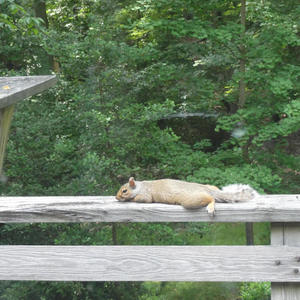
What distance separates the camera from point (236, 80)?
606 cm

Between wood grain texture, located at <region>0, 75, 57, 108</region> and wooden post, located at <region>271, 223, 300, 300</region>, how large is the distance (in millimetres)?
1471

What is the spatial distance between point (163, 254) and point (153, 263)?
0.05 meters

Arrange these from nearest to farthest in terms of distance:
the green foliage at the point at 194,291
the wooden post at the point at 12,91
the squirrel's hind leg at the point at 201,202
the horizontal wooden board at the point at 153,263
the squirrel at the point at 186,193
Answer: the horizontal wooden board at the point at 153,263, the squirrel's hind leg at the point at 201,202, the squirrel at the point at 186,193, the wooden post at the point at 12,91, the green foliage at the point at 194,291

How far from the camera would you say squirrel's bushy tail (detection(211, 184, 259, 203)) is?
5.98ft

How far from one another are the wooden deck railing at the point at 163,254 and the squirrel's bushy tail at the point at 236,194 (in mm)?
82

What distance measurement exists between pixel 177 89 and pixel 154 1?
4.47ft

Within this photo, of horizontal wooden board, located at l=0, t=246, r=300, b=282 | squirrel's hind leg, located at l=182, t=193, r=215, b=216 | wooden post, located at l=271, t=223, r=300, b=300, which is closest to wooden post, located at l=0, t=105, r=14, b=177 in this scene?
horizontal wooden board, located at l=0, t=246, r=300, b=282

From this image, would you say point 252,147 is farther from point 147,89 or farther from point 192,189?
point 192,189

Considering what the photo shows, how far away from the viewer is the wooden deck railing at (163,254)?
158cm

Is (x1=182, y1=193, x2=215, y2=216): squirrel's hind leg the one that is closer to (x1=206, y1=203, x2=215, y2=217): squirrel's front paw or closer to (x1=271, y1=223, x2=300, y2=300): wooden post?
(x1=206, y1=203, x2=215, y2=217): squirrel's front paw

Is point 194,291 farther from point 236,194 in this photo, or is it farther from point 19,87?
point 236,194

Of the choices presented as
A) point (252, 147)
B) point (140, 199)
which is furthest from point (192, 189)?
point (252, 147)

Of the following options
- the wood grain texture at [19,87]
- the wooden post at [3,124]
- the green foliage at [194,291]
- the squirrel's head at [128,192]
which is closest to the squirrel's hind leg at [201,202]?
the squirrel's head at [128,192]

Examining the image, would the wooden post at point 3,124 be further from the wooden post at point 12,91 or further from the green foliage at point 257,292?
the green foliage at point 257,292
